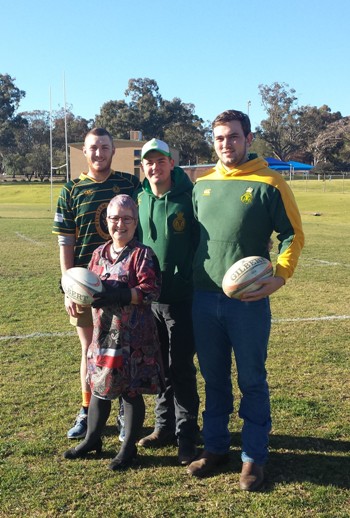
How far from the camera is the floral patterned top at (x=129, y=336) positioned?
3.42 m

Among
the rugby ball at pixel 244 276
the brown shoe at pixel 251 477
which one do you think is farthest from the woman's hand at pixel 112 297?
the brown shoe at pixel 251 477

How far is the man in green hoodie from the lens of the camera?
366 centimetres

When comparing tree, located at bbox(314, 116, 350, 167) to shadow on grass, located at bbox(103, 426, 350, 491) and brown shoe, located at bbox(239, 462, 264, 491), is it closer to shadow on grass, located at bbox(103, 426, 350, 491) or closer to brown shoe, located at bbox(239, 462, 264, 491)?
shadow on grass, located at bbox(103, 426, 350, 491)

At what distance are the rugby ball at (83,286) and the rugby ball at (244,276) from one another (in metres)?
0.76

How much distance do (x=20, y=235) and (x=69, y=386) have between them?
14.0 meters

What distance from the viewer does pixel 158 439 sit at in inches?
156

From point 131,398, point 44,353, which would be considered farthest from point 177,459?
point 44,353

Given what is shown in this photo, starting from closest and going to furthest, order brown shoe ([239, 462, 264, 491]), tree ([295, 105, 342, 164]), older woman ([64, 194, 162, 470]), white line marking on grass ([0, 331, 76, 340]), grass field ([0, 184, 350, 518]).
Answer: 1. grass field ([0, 184, 350, 518])
2. brown shoe ([239, 462, 264, 491])
3. older woman ([64, 194, 162, 470])
4. white line marking on grass ([0, 331, 76, 340])
5. tree ([295, 105, 342, 164])

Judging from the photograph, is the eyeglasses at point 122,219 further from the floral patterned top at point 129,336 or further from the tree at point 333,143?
the tree at point 333,143

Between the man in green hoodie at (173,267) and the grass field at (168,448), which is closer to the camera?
the grass field at (168,448)

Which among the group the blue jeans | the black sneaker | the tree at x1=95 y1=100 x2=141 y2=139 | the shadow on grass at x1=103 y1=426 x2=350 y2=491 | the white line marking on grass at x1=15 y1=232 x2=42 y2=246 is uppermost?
the tree at x1=95 y1=100 x2=141 y2=139

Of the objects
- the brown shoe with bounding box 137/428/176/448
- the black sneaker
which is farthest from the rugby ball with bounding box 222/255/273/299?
the brown shoe with bounding box 137/428/176/448

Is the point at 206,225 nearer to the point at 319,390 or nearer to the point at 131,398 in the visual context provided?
the point at 131,398

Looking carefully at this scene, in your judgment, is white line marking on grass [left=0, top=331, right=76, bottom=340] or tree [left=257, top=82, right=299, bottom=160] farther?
tree [left=257, top=82, right=299, bottom=160]
